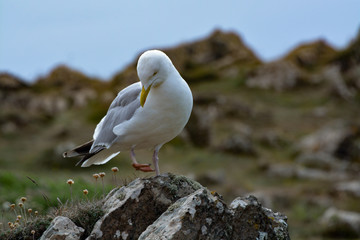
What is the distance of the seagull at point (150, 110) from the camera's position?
17.1ft

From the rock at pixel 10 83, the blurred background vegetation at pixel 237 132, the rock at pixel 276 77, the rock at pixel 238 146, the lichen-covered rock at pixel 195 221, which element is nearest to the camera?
the lichen-covered rock at pixel 195 221

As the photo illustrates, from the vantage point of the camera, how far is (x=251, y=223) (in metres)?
4.43

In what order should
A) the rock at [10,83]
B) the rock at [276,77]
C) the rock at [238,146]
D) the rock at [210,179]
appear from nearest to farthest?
the rock at [210,179]
the rock at [238,146]
the rock at [276,77]
the rock at [10,83]

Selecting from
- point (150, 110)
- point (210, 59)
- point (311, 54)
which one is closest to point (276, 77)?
point (311, 54)

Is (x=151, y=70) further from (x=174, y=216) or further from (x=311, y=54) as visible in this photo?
(x=311, y=54)

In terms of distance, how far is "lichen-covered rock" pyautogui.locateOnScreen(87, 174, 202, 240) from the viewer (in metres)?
4.57

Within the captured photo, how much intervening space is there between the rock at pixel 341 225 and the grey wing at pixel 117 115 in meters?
8.44

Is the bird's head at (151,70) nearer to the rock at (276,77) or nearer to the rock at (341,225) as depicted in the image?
the rock at (341,225)

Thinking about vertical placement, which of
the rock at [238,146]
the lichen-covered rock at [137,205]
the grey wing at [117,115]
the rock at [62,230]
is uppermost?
the rock at [238,146]

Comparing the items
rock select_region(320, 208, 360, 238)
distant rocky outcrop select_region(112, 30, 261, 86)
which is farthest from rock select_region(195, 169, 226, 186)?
distant rocky outcrop select_region(112, 30, 261, 86)

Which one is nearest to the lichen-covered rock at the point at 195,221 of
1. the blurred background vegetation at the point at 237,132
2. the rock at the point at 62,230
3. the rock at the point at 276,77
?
the rock at the point at 62,230

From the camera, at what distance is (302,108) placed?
3225cm

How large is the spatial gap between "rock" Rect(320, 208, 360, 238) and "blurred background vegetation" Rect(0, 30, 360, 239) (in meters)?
0.05

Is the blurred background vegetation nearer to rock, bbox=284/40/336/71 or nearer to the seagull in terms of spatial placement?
rock, bbox=284/40/336/71
